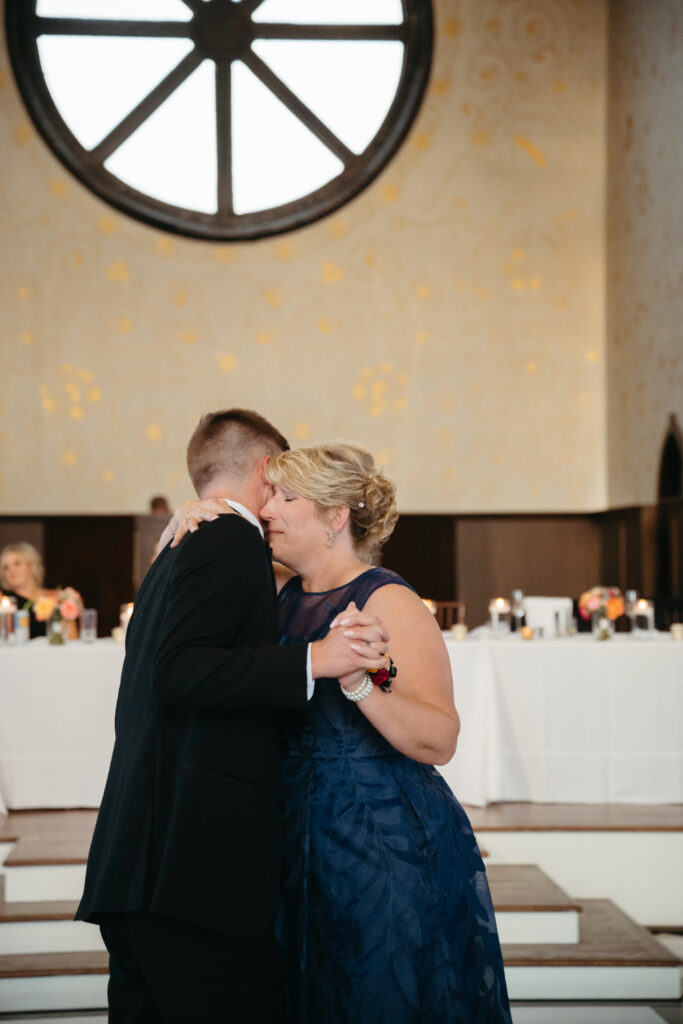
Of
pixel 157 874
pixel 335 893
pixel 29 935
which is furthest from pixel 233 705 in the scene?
pixel 29 935

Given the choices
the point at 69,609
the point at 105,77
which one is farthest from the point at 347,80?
the point at 69,609

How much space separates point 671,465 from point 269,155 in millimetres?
4137

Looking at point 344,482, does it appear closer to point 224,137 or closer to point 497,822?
point 497,822

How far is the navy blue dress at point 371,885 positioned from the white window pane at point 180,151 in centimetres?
715

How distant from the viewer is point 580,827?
152 inches

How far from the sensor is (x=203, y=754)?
5.31 ft

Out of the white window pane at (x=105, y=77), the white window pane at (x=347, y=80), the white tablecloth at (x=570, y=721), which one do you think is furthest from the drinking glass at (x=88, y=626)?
the white window pane at (x=347, y=80)

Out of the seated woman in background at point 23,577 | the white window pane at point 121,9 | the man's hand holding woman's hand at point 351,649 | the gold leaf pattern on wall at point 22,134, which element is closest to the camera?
the man's hand holding woman's hand at point 351,649

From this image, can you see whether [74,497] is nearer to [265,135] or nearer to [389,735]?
[265,135]

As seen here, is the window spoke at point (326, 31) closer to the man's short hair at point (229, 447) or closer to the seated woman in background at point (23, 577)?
the seated woman in background at point (23, 577)

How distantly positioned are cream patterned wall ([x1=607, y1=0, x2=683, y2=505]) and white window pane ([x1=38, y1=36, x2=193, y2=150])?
3.50 meters

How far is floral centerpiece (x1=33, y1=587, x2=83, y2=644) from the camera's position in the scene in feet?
15.1

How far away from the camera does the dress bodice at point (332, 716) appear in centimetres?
186

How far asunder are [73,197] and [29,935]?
638 cm
